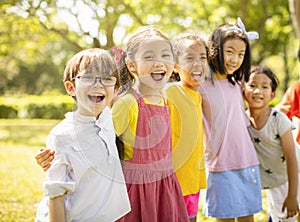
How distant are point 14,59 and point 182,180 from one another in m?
32.8

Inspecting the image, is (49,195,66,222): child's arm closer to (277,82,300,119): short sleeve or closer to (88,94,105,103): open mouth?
(88,94,105,103): open mouth

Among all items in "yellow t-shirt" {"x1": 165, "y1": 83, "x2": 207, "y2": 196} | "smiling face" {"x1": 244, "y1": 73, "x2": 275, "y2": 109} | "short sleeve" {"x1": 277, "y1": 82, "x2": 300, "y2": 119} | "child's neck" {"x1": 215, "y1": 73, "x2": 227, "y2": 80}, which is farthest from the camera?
"short sleeve" {"x1": 277, "y1": 82, "x2": 300, "y2": 119}

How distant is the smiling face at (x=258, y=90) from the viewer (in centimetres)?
305

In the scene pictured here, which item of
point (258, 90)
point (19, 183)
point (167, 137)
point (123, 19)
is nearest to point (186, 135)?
point (167, 137)

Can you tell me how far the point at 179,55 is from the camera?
243 centimetres

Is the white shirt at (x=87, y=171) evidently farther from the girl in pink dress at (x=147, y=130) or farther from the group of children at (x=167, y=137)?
the girl in pink dress at (x=147, y=130)

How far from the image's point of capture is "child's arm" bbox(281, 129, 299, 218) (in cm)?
307

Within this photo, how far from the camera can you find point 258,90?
9.96 feet

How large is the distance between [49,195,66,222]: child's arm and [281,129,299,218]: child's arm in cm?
174

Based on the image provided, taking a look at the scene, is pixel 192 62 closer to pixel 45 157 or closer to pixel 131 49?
pixel 131 49

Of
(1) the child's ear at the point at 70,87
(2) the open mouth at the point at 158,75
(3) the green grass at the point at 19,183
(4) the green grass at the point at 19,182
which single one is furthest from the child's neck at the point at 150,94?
(4) the green grass at the point at 19,182

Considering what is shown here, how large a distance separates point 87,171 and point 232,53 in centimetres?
130

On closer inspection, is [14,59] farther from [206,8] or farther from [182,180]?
[182,180]

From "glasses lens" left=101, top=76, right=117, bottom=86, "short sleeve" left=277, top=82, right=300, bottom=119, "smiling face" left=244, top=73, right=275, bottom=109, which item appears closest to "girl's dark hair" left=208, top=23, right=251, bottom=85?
"smiling face" left=244, top=73, right=275, bottom=109
